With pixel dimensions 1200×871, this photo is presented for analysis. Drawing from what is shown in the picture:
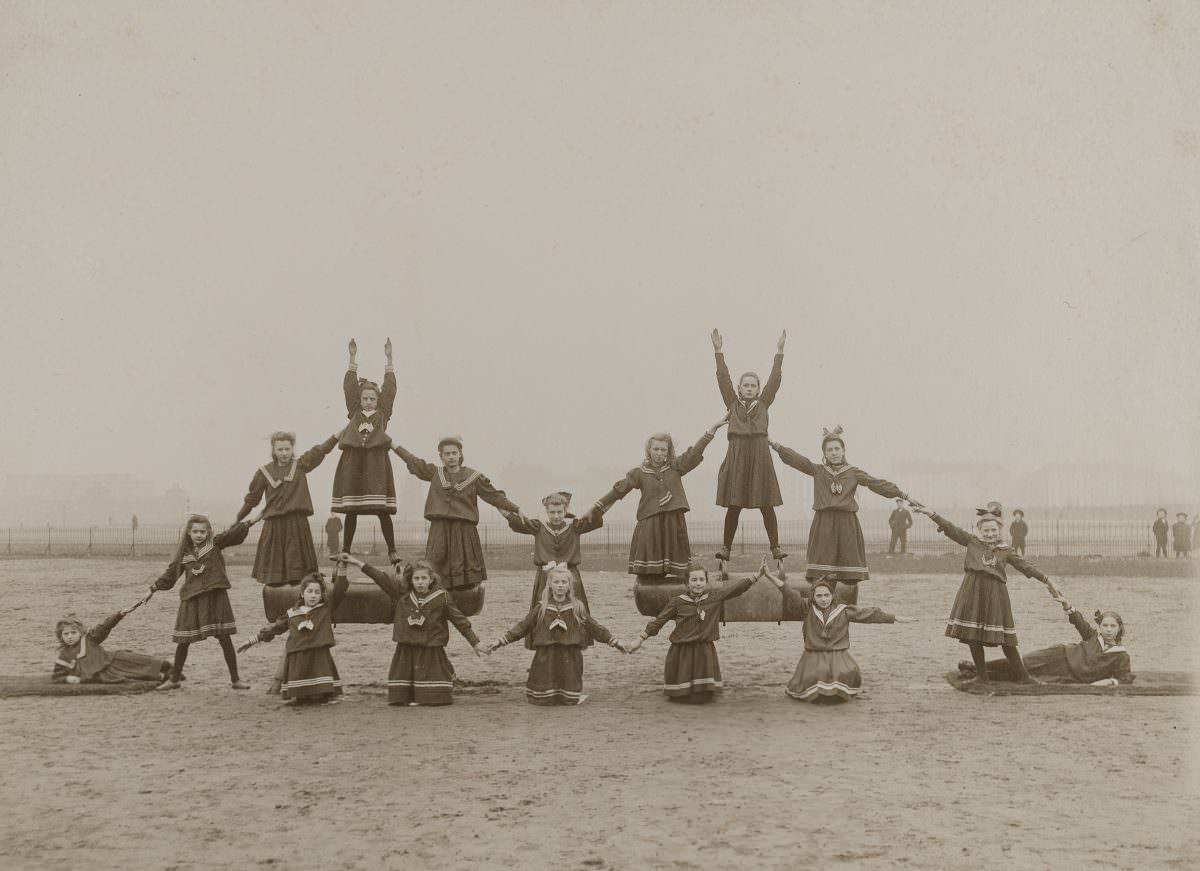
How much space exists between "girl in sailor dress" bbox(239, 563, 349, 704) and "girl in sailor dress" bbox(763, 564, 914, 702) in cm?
466

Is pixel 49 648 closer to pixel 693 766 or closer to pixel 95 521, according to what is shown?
pixel 693 766

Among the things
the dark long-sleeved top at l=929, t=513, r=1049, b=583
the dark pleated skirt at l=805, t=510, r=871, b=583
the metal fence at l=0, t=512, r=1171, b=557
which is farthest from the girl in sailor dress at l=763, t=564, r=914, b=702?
the metal fence at l=0, t=512, r=1171, b=557

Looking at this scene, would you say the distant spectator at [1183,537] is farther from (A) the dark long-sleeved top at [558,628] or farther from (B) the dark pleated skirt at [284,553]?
(B) the dark pleated skirt at [284,553]

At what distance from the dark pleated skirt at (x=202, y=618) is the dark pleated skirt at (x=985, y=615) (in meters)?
8.09

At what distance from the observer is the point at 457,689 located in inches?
445

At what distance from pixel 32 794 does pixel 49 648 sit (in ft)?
29.5

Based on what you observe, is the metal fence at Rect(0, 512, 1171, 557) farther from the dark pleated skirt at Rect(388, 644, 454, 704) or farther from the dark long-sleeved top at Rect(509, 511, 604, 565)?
the dark pleated skirt at Rect(388, 644, 454, 704)

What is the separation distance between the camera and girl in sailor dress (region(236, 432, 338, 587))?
426 inches

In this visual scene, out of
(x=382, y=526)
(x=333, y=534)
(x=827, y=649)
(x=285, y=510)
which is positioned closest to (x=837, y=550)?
(x=827, y=649)

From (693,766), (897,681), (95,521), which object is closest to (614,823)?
(693,766)

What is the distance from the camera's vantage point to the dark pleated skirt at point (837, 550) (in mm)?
10734

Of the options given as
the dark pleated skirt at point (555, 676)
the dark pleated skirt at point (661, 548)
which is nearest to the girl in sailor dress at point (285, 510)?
the dark pleated skirt at point (555, 676)

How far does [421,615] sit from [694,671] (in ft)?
9.60

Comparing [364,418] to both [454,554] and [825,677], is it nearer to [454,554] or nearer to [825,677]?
[454,554]
